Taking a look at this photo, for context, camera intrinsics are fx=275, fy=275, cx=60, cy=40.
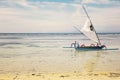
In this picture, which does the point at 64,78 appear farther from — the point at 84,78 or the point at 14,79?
the point at 14,79

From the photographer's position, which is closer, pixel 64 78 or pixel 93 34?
pixel 64 78

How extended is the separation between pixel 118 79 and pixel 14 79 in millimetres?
5796

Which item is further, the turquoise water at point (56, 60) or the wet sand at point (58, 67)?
the turquoise water at point (56, 60)

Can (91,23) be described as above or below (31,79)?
above

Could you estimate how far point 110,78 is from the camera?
16.1 meters

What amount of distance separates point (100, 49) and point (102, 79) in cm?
2824

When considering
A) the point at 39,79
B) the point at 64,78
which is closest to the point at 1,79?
the point at 39,79

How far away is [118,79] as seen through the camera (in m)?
15.4

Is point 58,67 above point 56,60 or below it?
below

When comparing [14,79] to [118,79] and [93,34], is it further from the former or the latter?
[93,34]

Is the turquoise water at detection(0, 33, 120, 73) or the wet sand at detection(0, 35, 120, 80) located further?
the turquoise water at detection(0, 33, 120, 73)

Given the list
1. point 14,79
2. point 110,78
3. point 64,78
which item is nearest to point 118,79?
point 110,78

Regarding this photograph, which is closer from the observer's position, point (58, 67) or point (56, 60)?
point (58, 67)

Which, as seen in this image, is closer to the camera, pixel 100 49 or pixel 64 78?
pixel 64 78
